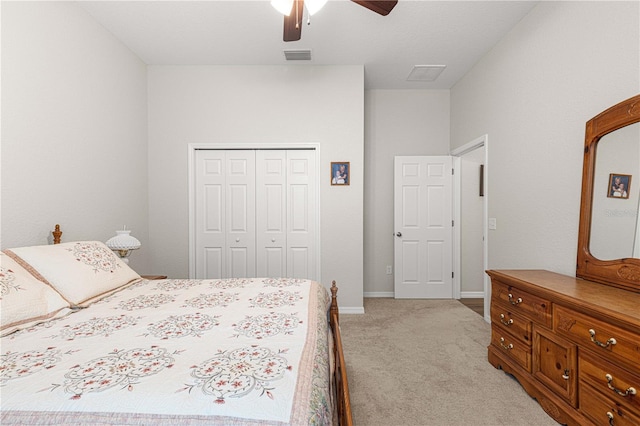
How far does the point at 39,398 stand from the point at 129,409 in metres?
0.27

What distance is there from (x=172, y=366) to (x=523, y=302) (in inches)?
84.0

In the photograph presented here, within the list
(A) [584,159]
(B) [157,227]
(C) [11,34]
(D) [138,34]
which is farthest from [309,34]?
(B) [157,227]

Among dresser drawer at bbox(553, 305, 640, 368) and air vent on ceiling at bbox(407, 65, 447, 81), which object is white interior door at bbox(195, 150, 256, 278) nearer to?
air vent on ceiling at bbox(407, 65, 447, 81)

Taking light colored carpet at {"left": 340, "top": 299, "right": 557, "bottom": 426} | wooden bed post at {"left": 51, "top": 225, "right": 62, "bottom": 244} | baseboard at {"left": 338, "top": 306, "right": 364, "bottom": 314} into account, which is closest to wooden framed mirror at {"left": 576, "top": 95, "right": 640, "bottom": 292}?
light colored carpet at {"left": 340, "top": 299, "right": 557, "bottom": 426}

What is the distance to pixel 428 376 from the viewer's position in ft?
7.72

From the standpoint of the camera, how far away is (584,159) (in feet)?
7.11

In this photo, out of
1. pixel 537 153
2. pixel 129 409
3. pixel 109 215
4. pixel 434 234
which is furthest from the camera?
pixel 434 234

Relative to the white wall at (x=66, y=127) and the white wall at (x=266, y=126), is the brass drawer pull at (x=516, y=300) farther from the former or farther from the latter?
the white wall at (x=66, y=127)

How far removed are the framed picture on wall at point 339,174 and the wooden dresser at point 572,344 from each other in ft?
6.33

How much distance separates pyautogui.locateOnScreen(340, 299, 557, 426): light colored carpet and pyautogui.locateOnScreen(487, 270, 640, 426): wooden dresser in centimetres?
18

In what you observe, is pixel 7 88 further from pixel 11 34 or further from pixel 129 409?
pixel 129 409

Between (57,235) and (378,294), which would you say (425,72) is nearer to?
(378,294)

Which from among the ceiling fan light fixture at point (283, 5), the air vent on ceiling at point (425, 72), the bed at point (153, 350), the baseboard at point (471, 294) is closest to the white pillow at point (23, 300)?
the bed at point (153, 350)

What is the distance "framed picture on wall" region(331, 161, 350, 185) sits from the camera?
3.82 metres
